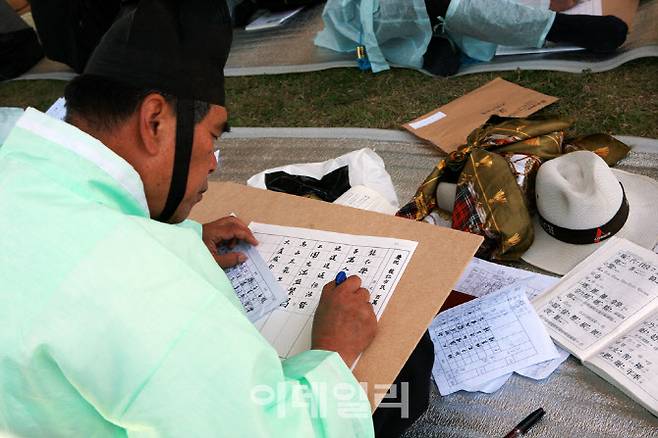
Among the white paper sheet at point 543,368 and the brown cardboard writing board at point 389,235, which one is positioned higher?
the brown cardboard writing board at point 389,235

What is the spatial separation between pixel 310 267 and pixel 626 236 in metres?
0.76

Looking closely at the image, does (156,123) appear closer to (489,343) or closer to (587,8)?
(489,343)

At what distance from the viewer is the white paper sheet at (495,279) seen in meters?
1.34

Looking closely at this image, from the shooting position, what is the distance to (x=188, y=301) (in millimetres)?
658

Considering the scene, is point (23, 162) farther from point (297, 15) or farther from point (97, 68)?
point (297, 15)

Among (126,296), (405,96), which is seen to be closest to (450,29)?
(405,96)

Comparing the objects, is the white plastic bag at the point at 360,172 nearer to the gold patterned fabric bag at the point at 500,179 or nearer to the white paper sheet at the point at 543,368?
the gold patterned fabric bag at the point at 500,179

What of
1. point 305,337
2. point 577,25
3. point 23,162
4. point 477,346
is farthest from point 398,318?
point 577,25

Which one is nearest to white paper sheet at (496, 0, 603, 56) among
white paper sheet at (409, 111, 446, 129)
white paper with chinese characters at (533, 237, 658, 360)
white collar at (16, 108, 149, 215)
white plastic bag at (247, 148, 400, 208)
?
white paper sheet at (409, 111, 446, 129)

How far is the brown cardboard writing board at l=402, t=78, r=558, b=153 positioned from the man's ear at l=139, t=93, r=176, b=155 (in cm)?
125

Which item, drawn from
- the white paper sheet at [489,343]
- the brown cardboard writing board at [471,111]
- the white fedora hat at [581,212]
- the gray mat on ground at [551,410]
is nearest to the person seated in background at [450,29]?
the brown cardboard writing board at [471,111]

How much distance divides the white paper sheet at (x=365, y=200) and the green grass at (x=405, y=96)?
2.30 ft

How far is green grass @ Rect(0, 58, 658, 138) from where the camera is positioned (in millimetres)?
1942

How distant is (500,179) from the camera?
142cm
